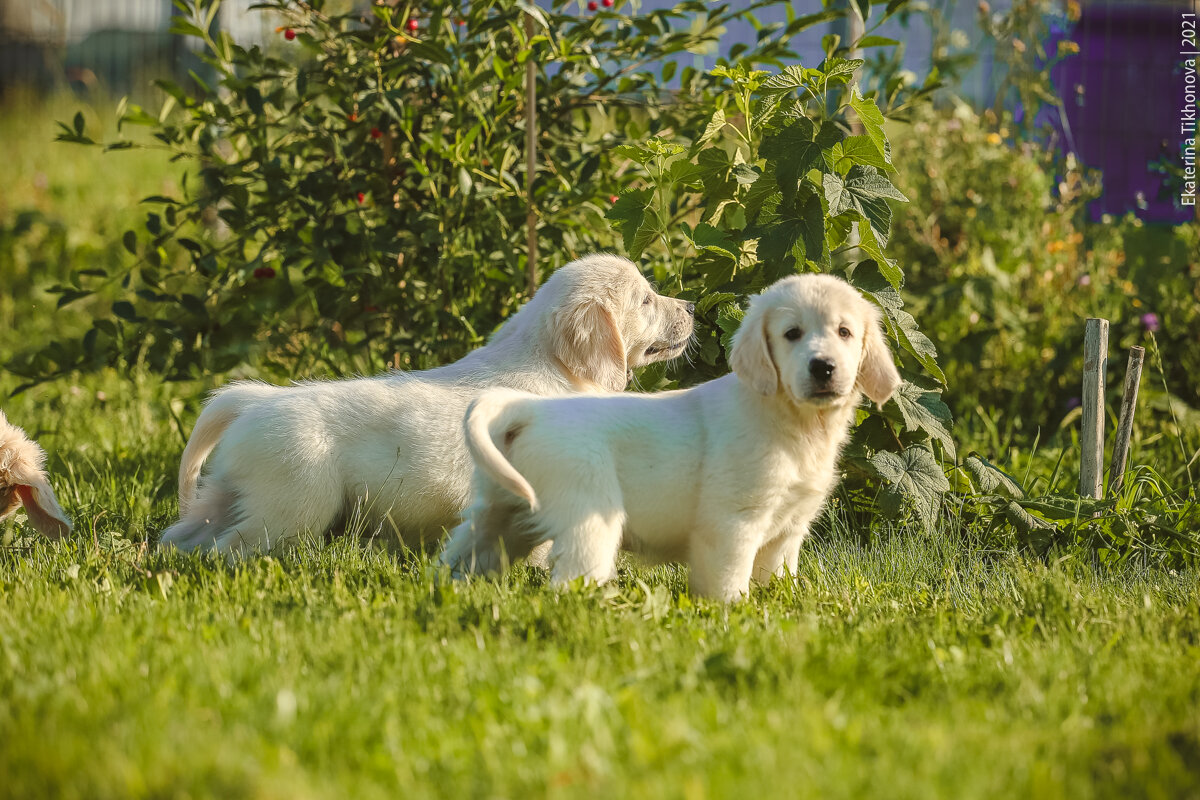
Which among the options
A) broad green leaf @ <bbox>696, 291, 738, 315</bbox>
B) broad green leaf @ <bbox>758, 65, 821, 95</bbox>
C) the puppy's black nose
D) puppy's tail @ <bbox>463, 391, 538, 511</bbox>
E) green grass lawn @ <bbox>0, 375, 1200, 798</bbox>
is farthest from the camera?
broad green leaf @ <bbox>696, 291, 738, 315</bbox>

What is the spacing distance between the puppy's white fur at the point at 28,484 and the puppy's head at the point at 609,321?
1763mm

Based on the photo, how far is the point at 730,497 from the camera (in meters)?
3.04

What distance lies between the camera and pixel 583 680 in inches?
91.7

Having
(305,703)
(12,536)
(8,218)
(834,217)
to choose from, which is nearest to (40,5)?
(8,218)

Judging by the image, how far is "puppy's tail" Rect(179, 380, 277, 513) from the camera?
3.59 m

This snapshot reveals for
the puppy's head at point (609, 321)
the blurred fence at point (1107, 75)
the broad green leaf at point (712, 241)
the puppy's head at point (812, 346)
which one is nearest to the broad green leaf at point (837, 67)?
the broad green leaf at point (712, 241)

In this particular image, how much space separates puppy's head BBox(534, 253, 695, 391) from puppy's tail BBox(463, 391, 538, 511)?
27.2 inches

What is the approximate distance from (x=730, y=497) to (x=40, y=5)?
13.8m

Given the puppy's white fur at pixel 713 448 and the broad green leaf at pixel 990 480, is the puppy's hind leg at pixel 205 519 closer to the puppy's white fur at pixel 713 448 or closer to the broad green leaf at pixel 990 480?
the puppy's white fur at pixel 713 448

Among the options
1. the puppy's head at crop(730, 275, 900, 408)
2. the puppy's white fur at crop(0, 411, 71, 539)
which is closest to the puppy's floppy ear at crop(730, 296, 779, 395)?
the puppy's head at crop(730, 275, 900, 408)

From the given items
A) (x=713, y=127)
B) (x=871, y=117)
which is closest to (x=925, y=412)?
(x=871, y=117)

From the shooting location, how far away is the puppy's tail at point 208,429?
11.8 ft

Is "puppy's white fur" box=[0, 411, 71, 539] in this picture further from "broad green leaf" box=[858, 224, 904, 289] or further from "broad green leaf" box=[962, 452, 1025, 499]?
"broad green leaf" box=[962, 452, 1025, 499]

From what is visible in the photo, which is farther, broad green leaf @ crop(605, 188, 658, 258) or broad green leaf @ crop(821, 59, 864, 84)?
broad green leaf @ crop(605, 188, 658, 258)
